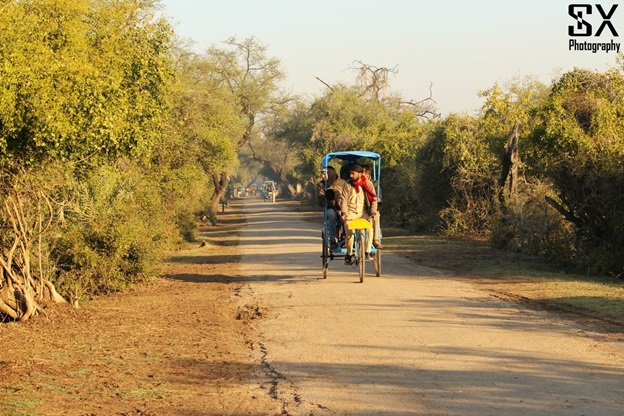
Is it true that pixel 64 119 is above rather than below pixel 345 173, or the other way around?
above

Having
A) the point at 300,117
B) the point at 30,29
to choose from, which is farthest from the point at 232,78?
the point at 30,29

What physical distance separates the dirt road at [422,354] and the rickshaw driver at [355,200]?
3.24 ft

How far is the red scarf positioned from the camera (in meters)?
16.2

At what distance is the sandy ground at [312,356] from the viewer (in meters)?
7.15

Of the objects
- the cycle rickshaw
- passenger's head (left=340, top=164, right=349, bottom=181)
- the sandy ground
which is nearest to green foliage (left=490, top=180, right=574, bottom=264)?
the cycle rickshaw

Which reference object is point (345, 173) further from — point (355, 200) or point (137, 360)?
point (137, 360)

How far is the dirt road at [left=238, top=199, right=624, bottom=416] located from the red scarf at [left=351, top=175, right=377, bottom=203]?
1.95 meters

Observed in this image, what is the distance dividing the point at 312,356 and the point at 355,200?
24.2 feet

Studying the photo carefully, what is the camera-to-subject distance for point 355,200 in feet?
53.3

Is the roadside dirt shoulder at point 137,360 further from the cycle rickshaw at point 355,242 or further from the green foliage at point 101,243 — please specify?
the cycle rickshaw at point 355,242

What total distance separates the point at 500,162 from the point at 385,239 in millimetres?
4885

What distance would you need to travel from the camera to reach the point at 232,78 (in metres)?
58.6

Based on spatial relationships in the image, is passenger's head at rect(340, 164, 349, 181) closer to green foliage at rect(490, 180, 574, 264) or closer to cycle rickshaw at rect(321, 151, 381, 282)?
cycle rickshaw at rect(321, 151, 381, 282)

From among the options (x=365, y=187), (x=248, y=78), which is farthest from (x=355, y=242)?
(x=248, y=78)
